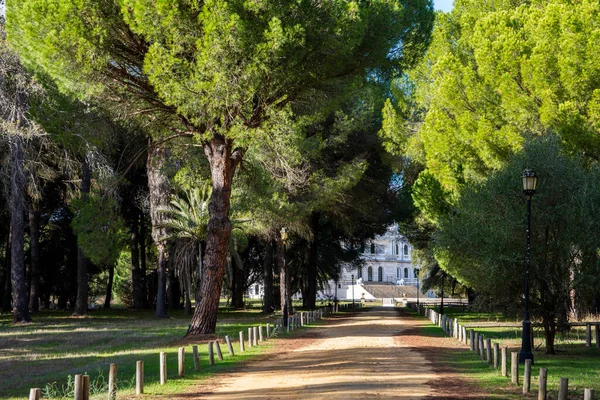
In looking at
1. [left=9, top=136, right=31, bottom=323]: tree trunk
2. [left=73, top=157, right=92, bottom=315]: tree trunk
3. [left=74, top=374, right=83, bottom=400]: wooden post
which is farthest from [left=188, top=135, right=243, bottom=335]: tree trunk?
[left=73, top=157, right=92, bottom=315]: tree trunk

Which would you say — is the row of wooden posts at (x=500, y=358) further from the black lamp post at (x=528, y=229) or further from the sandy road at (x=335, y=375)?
the sandy road at (x=335, y=375)

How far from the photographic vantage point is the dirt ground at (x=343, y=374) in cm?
1245

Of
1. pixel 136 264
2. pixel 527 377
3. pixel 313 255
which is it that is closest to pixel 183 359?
pixel 527 377

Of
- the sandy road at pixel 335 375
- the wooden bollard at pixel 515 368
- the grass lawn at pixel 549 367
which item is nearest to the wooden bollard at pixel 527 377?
the grass lawn at pixel 549 367

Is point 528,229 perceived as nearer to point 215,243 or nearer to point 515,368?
point 515,368

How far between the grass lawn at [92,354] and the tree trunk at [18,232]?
2011mm

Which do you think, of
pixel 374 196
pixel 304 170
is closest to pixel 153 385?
pixel 304 170

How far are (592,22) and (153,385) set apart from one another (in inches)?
675

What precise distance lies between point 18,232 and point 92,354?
1450 cm

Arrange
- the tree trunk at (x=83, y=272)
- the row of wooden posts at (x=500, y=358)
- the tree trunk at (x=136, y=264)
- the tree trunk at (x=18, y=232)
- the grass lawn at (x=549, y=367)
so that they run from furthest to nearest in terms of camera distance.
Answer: the tree trunk at (x=136, y=264)
the tree trunk at (x=83, y=272)
the tree trunk at (x=18, y=232)
the grass lawn at (x=549, y=367)
the row of wooden posts at (x=500, y=358)

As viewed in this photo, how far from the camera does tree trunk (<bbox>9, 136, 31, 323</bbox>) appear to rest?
3105cm

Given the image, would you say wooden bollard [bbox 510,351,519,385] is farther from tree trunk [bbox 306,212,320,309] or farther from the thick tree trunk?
tree trunk [bbox 306,212,320,309]

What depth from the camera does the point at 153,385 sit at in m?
14.0

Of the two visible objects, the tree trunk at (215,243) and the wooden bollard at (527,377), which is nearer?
the wooden bollard at (527,377)
